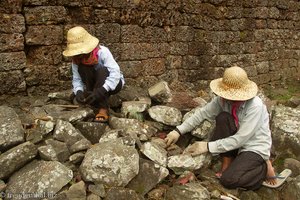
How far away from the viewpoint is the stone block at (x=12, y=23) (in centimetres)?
442

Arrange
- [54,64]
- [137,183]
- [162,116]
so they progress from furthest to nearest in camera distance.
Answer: [54,64] → [162,116] → [137,183]

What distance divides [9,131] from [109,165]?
1.06 m

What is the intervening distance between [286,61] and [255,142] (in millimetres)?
5708

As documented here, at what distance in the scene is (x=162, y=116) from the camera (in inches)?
167

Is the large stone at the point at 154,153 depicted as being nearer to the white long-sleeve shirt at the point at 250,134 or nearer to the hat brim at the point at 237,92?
the white long-sleeve shirt at the point at 250,134

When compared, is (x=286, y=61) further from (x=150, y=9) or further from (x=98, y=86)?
(x=98, y=86)

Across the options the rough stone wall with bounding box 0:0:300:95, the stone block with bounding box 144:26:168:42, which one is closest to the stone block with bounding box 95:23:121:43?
the rough stone wall with bounding box 0:0:300:95

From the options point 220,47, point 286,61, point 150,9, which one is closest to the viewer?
point 150,9

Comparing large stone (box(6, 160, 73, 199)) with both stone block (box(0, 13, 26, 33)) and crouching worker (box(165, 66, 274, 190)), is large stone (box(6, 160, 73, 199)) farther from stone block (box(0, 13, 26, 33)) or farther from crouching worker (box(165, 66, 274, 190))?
stone block (box(0, 13, 26, 33))

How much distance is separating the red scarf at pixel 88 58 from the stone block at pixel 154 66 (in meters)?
1.85

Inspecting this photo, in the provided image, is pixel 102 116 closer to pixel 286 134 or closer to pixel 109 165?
pixel 109 165

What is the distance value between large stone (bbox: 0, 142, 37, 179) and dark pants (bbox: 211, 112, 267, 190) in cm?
179

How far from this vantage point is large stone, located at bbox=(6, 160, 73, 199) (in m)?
3.09

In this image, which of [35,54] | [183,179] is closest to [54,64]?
[35,54]
